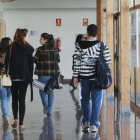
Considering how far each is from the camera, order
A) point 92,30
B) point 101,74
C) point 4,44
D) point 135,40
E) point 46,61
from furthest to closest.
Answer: point 46,61 → point 135,40 → point 4,44 → point 92,30 → point 101,74

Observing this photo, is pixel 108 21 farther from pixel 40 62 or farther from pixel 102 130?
pixel 102 130

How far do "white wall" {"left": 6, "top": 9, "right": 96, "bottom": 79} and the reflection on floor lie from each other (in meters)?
6.40

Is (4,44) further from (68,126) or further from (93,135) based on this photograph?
(93,135)

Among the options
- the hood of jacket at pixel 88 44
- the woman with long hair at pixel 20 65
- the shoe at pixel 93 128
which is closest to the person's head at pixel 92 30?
the hood of jacket at pixel 88 44

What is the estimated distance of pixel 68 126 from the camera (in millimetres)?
6289

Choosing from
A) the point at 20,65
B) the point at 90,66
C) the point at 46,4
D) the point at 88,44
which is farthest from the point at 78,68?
the point at 46,4

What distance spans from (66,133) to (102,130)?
0.59 metres

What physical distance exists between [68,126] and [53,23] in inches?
357

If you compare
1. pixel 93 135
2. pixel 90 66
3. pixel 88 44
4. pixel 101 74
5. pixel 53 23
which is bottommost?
pixel 93 135

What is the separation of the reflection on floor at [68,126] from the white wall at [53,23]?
21.0 ft

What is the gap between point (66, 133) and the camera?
A: 225 inches

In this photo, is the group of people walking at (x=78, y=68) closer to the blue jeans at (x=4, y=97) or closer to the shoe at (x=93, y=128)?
the shoe at (x=93, y=128)

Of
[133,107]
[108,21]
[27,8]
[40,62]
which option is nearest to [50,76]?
[40,62]

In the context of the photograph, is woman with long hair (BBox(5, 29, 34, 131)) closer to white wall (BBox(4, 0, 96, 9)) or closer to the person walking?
the person walking
